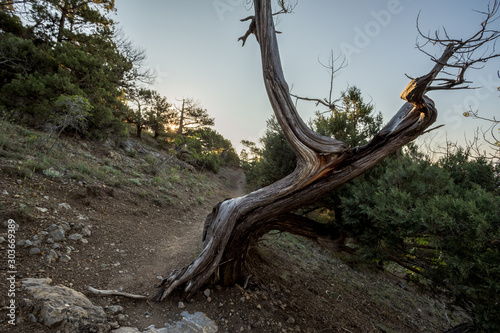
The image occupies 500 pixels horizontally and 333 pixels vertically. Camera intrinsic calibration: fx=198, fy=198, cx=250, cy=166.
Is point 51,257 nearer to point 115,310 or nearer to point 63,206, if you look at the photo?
point 115,310

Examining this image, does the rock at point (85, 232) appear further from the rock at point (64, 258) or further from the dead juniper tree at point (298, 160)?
the dead juniper tree at point (298, 160)

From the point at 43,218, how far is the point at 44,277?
4.80 feet

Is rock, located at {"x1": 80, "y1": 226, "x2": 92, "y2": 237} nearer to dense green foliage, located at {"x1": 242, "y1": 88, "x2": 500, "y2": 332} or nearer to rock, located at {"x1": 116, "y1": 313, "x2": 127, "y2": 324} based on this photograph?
rock, located at {"x1": 116, "y1": 313, "x2": 127, "y2": 324}

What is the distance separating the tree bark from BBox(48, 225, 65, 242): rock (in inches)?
76.1

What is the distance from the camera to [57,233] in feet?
11.1

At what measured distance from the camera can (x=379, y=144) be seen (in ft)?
9.96

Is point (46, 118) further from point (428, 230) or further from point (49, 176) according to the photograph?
point (428, 230)

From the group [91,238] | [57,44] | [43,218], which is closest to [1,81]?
[57,44]

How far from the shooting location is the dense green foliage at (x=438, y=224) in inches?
86.7

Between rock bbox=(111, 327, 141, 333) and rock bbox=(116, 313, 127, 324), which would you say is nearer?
rock bbox=(111, 327, 141, 333)

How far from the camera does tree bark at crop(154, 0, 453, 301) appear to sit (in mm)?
2922

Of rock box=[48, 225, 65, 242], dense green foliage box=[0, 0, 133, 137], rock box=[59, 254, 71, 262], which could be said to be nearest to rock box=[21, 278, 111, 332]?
rock box=[59, 254, 71, 262]

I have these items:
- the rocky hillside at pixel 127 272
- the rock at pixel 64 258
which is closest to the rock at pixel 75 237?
the rocky hillside at pixel 127 272

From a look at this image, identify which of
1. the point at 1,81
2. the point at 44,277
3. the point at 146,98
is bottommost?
the point at 44,277
